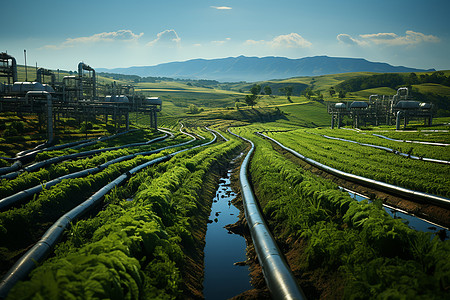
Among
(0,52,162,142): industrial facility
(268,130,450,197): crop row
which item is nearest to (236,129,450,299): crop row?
(268,130,450,197): crop row

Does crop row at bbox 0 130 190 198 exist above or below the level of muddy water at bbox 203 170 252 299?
above

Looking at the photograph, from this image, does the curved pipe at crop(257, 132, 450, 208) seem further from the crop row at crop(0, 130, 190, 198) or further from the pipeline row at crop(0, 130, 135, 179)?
the pipeline row at crop(0, 130, 135, 179)

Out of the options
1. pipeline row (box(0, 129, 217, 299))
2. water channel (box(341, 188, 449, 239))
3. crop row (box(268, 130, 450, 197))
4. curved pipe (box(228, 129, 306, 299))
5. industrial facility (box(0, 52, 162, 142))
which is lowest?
water channel (box(341, 188, 449, 239))

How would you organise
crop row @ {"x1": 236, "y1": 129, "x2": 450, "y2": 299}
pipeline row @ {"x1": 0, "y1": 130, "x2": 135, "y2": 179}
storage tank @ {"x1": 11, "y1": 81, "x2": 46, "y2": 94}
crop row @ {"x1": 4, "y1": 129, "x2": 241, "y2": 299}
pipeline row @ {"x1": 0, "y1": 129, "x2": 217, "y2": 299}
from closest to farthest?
1. crop row @ {"x1": 4, "y1": 129, "x2": 241, "y2": 299}
2. crop row @ {"x1": 236, "y1": 129, "x2": 450, "y2": 299}
3. pipeline row @ {"x1": 0, "y1": 129, "x2": 217, "y2": 299}
4. pipeline row @ {"x1": 0, "y1": 130, "x2": 135, "y2": 179}
5. storage tank @ {"x1": 11, "y1": 81, "x2": 46, "y2": 94}

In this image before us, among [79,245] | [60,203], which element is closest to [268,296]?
[79,245]

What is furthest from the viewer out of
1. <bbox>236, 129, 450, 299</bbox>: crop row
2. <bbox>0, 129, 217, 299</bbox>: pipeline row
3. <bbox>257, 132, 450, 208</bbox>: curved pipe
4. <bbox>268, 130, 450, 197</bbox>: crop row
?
<bbox>268, 130, 450, 197</bbox>: crop row

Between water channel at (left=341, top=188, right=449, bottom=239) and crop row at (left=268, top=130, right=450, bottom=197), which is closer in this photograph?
water channel at (left=341, top=188, right=449, bottom=239)

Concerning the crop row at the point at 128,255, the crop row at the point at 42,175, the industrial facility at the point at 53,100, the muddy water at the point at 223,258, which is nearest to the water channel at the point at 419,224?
the muddy water at the point at 223,258

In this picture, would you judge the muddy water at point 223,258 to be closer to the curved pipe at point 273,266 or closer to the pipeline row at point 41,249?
the curved pipe at point 273,266

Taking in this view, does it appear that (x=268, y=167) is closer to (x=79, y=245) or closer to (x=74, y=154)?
(x=79, y=245)

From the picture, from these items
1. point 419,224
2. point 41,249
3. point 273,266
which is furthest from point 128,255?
point 419,224
